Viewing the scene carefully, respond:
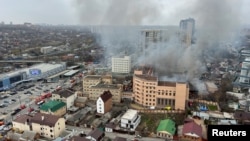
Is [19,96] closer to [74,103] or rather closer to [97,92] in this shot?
[74,103]

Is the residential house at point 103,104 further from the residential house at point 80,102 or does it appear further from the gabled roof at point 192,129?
the gabled roof at point 192,129

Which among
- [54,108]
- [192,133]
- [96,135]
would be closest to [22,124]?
[54,108]

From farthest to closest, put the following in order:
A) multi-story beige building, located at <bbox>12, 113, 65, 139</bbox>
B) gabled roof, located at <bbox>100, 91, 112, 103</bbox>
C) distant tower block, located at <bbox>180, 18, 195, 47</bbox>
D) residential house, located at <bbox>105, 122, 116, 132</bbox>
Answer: distant tower block, located at <bbox>180, 18, 195, 47</bbox>
gabled roof, located at <bbox>100, 91, 112, 103</bbox>
residential house, located at <bbox>105, 122, 116, 132</bbox>
multi-story beige building, located at <bbox>12, 113, 65, 139</bbox>

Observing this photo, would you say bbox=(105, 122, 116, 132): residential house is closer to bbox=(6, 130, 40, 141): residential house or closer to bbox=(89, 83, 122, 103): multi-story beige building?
bbox=(6, 130, 40, 141): residential house

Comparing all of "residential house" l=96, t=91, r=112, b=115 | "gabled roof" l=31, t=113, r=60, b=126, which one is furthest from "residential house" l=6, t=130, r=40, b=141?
"residential house" l=96, t=91, r=112, b=115

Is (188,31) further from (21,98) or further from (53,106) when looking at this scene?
(21,98)

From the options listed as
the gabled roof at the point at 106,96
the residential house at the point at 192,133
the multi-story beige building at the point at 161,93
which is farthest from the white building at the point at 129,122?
the multi-story beige building at the point at 161,93

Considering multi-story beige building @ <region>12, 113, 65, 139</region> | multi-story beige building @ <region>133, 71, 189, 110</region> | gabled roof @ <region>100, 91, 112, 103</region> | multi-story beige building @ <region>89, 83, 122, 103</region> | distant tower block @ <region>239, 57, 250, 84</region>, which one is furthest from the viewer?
distant tower block @ <region>239, 57, 250, 84</region>
